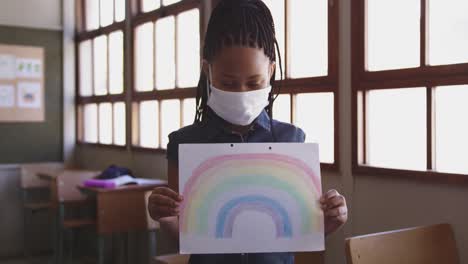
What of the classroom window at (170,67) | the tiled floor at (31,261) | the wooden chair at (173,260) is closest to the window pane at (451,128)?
the classroom window at (170,67)

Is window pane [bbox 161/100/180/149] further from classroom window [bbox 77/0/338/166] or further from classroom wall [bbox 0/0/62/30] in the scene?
classroom wall [bbox 0/0/62/30]

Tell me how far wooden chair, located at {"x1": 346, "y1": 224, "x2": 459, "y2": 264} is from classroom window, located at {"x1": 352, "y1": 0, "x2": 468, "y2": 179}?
0.29 meters

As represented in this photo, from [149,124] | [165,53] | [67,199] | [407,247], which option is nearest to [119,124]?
[149,124]

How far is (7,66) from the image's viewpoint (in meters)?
5.44

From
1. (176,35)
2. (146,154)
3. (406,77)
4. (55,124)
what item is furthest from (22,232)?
(406,77)

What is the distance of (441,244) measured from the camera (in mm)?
2053

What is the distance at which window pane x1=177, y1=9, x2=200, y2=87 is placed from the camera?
395 centimetres

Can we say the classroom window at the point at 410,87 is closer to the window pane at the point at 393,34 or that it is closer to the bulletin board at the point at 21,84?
the window pane at the point at 393,34

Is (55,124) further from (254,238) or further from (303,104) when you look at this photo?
(254,238)

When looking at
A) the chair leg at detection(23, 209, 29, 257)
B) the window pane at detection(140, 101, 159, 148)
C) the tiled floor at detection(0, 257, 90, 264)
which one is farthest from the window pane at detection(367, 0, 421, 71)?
the chair leg at detection(23, 209, 29, 257)

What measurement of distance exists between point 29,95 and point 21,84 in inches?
5.2

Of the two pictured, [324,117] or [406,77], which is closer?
[406,77]

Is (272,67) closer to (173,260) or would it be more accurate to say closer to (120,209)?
(173,260)

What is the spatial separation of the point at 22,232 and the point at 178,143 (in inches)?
191
